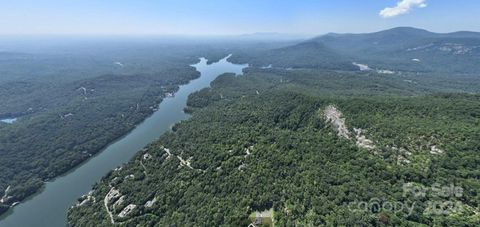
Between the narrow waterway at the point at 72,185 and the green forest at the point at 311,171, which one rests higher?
the green forest at the point at 311,171

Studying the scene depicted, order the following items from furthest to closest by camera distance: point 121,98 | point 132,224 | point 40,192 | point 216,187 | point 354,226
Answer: point 121,98 → point 40,192 → point 216,187 → point 132,224 → point 354,226

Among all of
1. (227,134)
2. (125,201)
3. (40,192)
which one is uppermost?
(227,134)

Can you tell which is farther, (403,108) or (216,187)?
(403,108)

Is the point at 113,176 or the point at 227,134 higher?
the point at 227,134

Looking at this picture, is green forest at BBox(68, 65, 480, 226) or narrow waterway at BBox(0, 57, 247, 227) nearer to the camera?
green forest at BBox(68, 65, 480, 226)

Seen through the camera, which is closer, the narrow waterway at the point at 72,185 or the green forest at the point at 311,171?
the green forest at the point at 311,171

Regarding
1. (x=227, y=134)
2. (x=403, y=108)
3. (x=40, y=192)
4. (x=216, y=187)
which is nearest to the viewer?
(x=216, y=187)

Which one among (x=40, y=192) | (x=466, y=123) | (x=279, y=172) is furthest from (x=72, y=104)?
(x=466, y=123)

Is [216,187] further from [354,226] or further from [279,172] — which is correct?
[354,226]

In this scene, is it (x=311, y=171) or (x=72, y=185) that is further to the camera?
(x=72, y=185)

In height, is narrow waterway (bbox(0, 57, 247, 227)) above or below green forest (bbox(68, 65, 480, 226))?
below

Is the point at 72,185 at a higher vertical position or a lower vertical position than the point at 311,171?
lower
